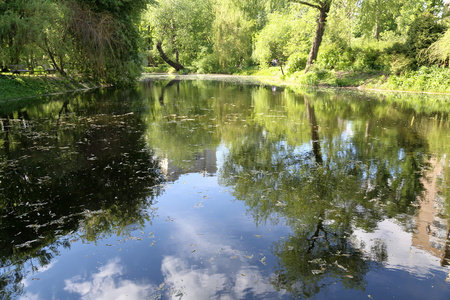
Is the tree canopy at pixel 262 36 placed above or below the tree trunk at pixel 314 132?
above

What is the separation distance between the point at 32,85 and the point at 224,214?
69.5ft

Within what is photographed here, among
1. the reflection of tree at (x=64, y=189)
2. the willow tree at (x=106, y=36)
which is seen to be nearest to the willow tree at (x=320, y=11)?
the willow tree at (x=106, y=36)

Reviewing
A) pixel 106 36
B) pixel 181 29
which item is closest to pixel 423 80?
pixel 106 36

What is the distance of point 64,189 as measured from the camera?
20.7 ft

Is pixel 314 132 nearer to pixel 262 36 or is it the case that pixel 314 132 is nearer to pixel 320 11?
pixel 320 11

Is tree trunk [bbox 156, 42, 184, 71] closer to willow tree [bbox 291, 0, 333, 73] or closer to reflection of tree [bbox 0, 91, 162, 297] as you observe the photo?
willow tree [bbox 291, 0, 333, 73]

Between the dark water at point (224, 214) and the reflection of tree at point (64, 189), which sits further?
the reflection of tree at point (64, 189)

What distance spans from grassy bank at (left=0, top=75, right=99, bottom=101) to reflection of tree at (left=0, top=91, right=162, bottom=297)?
10.1 meters

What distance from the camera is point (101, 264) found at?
4121 millimetres

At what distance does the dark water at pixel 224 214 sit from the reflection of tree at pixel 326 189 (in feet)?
0.08

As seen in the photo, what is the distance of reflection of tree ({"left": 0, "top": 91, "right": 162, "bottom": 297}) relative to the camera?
4.52m

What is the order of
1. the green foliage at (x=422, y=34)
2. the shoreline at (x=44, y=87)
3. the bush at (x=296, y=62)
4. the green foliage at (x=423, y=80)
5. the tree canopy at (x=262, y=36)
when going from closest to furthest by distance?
the tree canopy at (x=262, y=36)
the shoreline at (x=44, y=87)
the green foliage at (x=423, y=80)
the green foliage at (x=422, y=34)
the bush at (x=296, y=62)

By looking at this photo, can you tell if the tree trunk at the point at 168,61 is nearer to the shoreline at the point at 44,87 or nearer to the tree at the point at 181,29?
the tree at the point at 181,29

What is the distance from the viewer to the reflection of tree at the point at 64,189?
452 centimetres
